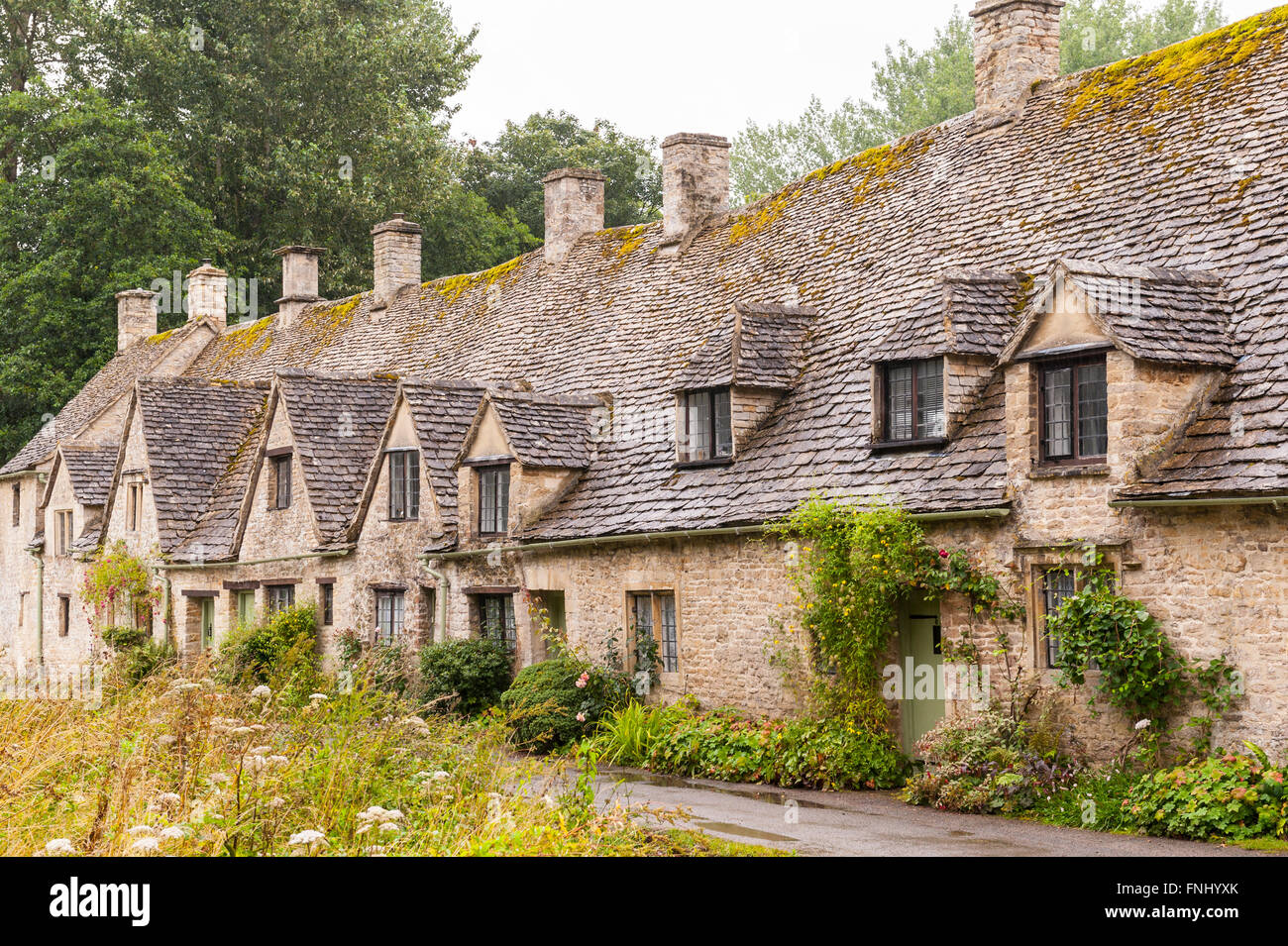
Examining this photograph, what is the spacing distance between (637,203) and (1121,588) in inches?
1817

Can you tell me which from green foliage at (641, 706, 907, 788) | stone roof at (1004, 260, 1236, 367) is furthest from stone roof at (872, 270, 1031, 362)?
green foliage at (641, 706, 907, 788)

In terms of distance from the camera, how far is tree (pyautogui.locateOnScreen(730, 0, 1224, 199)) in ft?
203

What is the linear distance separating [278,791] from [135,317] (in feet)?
138

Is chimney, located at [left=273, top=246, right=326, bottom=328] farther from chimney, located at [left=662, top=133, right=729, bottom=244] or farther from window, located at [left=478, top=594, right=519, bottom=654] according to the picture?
window, located at [left=478, top=594, right=519, bottom=654]

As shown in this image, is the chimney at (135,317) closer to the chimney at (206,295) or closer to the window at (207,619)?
the chimney at (206,295)

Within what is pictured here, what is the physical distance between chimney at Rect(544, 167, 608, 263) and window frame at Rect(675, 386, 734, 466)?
11330 millimetres

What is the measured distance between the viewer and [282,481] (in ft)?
100

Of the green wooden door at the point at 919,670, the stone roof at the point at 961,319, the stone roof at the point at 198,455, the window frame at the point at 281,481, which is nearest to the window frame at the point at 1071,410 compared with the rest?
the stone roof at the point at 961,319

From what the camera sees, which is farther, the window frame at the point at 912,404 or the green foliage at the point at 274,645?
the green foliage at the point at 274,645

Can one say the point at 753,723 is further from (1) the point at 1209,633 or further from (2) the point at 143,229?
(2) the point at 143,229

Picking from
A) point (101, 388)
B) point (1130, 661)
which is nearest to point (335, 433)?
point (1130, 661)

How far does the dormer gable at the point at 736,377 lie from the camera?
846 inches

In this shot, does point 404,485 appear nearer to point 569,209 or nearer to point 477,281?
point 569,209

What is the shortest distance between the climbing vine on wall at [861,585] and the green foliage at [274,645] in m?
10.9
